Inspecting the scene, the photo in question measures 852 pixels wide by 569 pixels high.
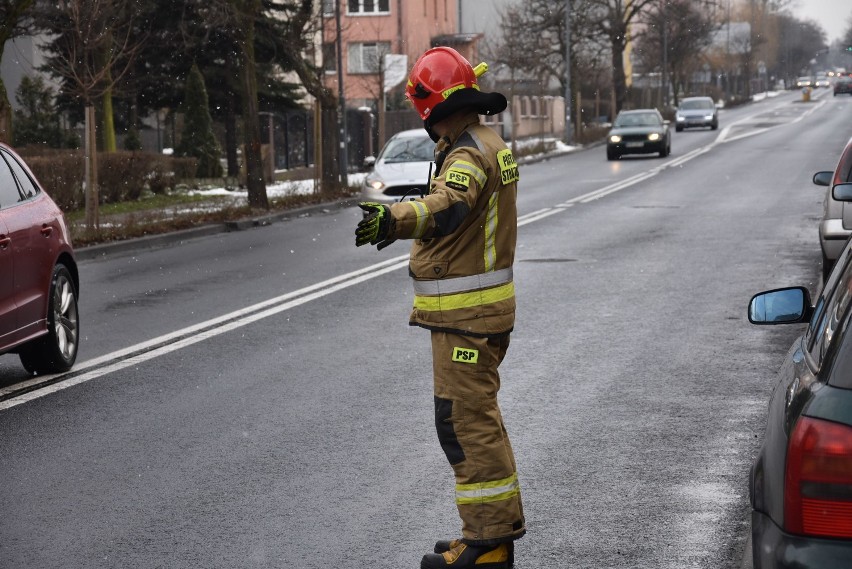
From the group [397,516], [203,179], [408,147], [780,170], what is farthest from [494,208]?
[203,179]

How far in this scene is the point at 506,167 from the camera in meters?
4.91

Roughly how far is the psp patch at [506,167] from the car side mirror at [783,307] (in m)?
1.00

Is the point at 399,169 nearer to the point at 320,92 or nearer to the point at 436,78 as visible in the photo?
the point at 320,92

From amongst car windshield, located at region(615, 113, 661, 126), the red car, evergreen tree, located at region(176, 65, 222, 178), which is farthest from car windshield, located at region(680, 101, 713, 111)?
the red car

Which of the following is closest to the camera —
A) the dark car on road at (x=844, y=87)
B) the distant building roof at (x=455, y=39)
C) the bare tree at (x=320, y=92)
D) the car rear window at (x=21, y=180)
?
the car rear window at (x=21, y=180)

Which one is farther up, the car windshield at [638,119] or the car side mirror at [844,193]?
the car windshield at [638,119]

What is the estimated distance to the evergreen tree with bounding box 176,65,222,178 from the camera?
35.4 metres

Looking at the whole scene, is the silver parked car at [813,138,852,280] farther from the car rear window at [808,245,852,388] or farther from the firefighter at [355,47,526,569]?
the car rear window at [808,245,852,388]

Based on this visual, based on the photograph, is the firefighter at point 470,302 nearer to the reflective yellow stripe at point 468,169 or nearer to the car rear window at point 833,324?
the reflective yellow stripe at point 468,169

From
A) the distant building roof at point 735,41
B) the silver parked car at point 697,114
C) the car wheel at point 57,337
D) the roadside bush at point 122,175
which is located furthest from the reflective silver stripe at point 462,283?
the distant building roof at point 735,41

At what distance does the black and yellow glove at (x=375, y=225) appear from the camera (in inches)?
171

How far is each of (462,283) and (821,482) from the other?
6.60 feet

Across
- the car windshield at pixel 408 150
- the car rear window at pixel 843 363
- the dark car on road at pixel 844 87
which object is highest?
the dark car on road at pixel 844 87

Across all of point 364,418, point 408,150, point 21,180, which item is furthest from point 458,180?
point 408,150
